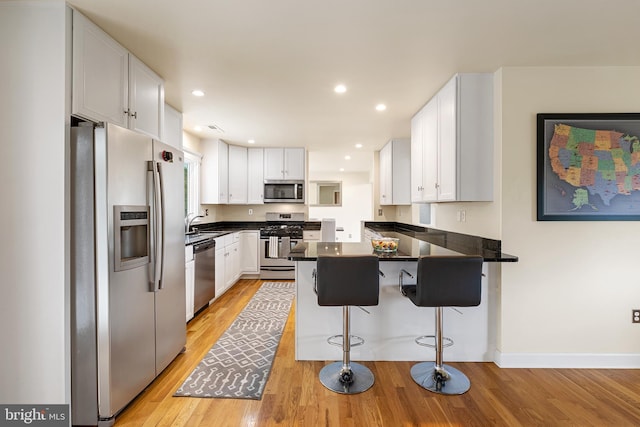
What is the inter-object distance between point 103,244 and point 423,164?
9.40ft

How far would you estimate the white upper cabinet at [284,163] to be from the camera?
5742mm

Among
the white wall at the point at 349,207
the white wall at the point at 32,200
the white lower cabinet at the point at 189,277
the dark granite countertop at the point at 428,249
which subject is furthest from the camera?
the white wall at the point at 349,207

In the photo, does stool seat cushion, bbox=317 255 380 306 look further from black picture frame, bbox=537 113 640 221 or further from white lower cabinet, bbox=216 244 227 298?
white lower cabinet, bbox=216 244 227 298

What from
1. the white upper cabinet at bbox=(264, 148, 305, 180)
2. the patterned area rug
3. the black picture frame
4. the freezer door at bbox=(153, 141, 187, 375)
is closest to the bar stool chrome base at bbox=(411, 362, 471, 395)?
the patterned area rug

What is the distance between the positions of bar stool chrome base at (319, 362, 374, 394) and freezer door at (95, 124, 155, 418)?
49.0 inches

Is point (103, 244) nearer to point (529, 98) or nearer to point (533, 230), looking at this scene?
point (533, 230)

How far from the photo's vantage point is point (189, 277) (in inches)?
132

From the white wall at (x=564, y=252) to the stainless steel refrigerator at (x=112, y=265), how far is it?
2628mm

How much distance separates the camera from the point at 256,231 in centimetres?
568

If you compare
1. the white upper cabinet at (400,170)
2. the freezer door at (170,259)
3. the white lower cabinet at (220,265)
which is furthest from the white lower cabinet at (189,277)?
the white upper cabinet at (400,170)

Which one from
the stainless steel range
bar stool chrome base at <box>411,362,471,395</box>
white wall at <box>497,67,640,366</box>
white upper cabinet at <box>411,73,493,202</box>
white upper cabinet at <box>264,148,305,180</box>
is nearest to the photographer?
bar stool chrome base at <box>411,362,471,395</box>

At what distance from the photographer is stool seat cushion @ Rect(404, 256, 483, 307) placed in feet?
6.76

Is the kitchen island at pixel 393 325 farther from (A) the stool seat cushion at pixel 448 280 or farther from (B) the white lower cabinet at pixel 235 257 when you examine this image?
(B) the white lower cabinet at pixel 235 257

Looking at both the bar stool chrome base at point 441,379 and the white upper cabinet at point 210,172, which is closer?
the bar stool chrome base at point 441,379
